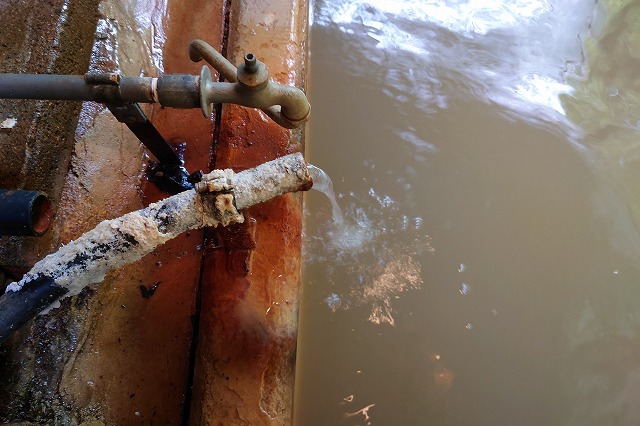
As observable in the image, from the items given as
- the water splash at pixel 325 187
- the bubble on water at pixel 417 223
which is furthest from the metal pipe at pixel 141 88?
the bubble on water at pixel 417 223

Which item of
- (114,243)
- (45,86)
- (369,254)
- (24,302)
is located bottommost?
(369,254)

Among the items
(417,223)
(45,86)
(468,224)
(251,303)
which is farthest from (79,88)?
(468,224)

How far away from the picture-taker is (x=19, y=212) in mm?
1258

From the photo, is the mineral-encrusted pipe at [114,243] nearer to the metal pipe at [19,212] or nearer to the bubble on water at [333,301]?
the metal pipe at [19,212]

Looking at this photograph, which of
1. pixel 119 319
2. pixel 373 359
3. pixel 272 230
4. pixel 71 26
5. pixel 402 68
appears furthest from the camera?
pixel 402 68

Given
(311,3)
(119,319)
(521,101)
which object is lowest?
(119,319)

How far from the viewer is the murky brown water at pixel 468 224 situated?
1812 millimetres

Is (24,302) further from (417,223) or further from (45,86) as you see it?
(417,223)

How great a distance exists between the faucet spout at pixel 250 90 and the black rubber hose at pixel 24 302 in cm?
63

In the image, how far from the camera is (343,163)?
2.09 metres

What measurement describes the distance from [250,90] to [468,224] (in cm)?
131

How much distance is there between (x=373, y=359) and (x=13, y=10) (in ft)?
7.41

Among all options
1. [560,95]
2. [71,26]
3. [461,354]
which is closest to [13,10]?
Result: [71,26]

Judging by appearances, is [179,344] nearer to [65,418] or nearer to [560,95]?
[65,418]
